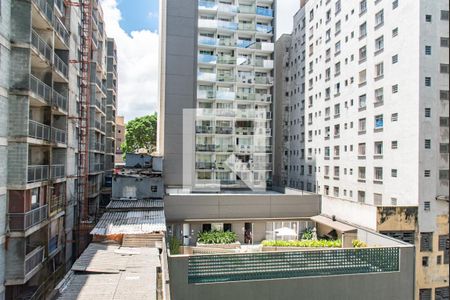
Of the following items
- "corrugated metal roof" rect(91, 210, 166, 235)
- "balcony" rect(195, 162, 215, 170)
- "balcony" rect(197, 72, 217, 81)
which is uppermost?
"balcony" rect(197, 72, 217, 81)

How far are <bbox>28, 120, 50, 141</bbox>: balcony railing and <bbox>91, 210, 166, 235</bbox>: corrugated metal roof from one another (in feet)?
18.7

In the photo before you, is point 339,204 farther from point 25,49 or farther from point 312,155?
point 25,49

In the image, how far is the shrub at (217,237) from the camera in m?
27.0

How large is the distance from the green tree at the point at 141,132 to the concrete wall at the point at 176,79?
22.6m

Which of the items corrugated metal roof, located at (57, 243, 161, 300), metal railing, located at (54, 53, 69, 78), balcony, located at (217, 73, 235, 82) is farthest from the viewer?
balcony, located at (217, 73, 235, 82)

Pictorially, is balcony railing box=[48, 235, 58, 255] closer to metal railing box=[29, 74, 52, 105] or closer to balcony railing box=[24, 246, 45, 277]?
balcony railing box=[24, 246, 45, 277]

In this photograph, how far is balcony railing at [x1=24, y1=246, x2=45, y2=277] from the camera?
15206 mm

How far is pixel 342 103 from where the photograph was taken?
34.5m

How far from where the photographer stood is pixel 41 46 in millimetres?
17047

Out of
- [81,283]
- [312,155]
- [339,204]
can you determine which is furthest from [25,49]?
[312,155]

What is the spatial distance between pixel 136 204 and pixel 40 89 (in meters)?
11.9

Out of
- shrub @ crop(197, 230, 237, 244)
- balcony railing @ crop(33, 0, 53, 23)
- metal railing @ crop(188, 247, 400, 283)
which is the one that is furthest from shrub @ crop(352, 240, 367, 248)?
balcony railing @ crop(33, 0, 53, 23)

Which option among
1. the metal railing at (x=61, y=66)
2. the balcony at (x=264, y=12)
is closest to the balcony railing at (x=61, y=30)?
the metal railing at (x=61, y=66)

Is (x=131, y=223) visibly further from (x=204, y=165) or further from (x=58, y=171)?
(x=204, y=165)
